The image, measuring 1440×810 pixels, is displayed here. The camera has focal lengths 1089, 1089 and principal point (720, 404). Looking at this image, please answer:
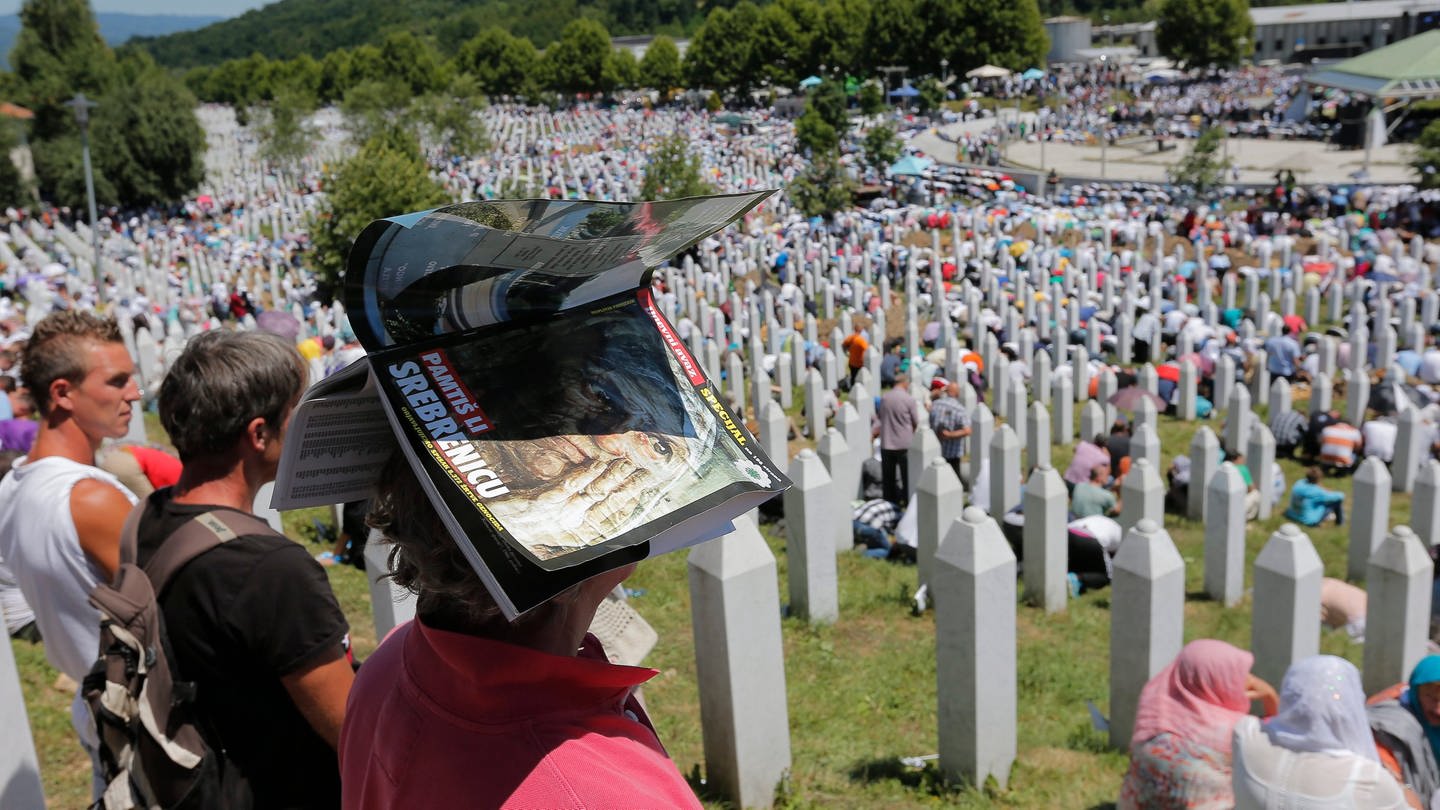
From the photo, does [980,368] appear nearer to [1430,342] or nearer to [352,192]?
[1430,342]

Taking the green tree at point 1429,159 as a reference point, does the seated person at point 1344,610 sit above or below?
below

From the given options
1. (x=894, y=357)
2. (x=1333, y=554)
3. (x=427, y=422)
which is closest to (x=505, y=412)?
(x=427, y=422)

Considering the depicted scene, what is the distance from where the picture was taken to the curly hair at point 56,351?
288cm

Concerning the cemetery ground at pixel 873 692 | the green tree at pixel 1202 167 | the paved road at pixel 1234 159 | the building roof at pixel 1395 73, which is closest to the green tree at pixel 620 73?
the paved road at pixel 1234 159

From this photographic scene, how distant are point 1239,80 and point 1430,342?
197 feet

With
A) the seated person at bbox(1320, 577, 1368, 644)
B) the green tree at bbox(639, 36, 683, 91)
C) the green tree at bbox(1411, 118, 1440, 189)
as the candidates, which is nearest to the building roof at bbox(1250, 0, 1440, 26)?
the green tree at bbox(639, 36, 683, 91)

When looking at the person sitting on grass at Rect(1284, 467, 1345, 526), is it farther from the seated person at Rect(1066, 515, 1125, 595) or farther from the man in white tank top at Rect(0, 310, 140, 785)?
the man in white tank top at Rect(0, 310, 140, 785)

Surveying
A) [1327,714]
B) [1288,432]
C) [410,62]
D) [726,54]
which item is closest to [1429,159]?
[1288,432]

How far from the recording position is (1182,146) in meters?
46.8

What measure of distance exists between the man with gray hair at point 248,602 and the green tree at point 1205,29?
77424mm

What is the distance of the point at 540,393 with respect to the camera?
4.09 ft

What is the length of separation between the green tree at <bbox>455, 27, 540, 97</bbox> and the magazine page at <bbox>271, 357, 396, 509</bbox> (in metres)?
Result: 86.1

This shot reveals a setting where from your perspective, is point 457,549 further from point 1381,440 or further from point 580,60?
point 580,60

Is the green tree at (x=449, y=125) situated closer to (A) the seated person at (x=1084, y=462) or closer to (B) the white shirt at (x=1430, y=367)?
(B) the white shirt at (x=1430, y=367)
